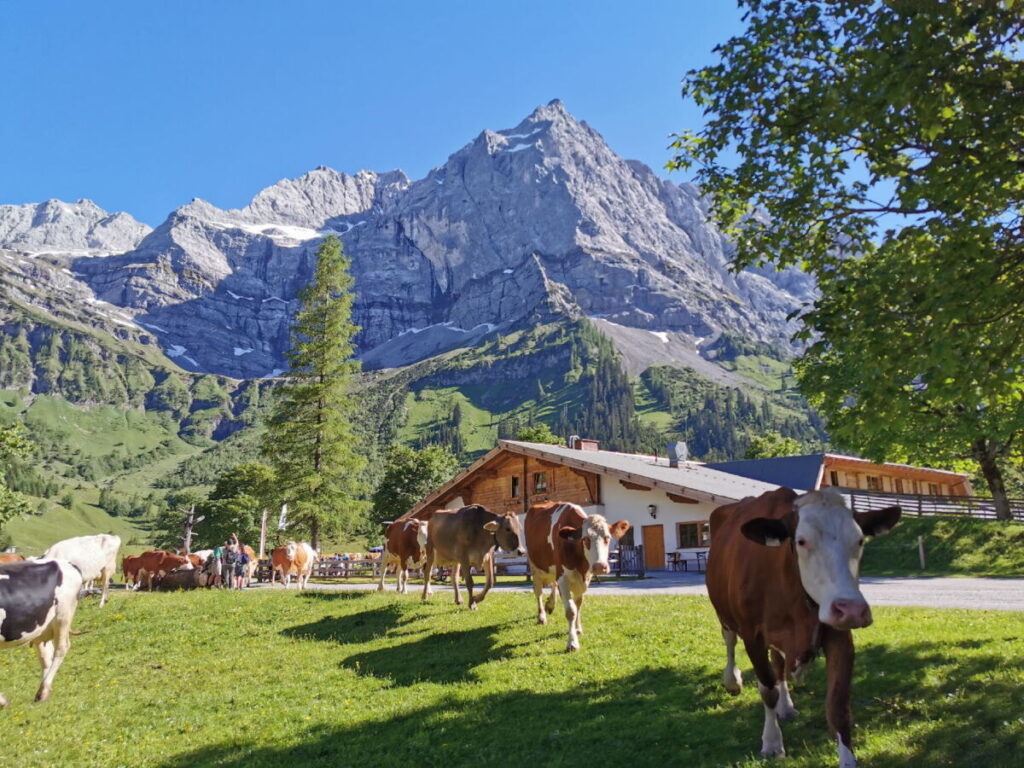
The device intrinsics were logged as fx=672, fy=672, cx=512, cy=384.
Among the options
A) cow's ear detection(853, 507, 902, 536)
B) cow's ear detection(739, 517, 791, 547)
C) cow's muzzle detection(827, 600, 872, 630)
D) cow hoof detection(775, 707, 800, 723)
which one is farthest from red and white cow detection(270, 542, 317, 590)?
cow's muzzle detection(827, 600, 872, 630)

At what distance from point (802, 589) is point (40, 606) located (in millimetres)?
11766

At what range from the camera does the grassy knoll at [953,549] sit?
91.1 feet

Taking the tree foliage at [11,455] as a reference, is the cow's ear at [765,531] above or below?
below

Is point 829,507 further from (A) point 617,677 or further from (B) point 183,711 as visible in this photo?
(B) point 183,711

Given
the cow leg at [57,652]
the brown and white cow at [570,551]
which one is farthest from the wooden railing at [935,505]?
the cow leg at [57,652]

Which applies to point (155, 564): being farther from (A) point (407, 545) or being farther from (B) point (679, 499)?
(B) point (679, 499)

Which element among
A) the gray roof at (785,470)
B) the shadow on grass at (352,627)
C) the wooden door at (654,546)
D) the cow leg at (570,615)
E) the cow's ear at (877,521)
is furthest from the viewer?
the gray roof at (785,470)

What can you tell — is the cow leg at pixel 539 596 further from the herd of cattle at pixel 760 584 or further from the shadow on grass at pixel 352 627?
the shadow on grass at pixel 352 627

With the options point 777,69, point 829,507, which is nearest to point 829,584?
point 829,507

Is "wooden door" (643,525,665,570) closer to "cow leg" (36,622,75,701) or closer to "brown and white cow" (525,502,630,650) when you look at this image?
"brown and white cow" (525,502,630,650)

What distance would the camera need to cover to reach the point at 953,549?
98.9ft

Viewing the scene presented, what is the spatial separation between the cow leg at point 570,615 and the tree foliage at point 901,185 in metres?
5.17

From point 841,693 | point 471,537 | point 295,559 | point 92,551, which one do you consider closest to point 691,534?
point 295,559

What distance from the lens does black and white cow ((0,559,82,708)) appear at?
419 inches
